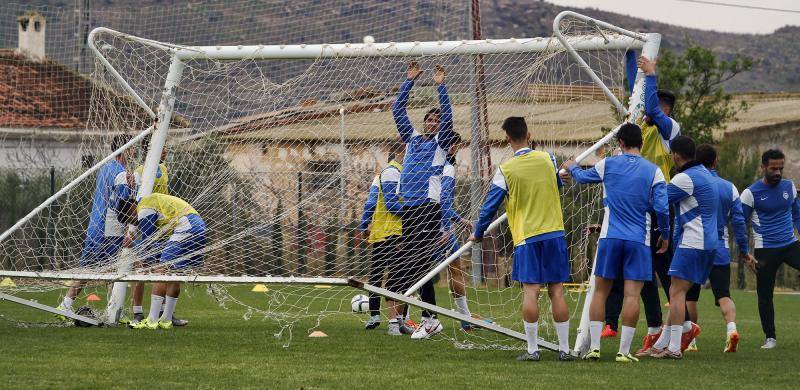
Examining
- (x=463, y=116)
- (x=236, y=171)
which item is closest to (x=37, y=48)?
(x=236, y=171)

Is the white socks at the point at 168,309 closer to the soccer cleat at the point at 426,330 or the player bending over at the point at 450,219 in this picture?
the soccer cleat at the point at 426,330

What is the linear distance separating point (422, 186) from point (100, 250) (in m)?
3.57

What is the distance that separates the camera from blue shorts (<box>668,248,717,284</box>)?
10188 millimetres

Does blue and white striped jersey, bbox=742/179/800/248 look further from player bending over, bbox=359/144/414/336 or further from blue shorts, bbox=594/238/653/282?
player bending over, bbox=359/144/414/336

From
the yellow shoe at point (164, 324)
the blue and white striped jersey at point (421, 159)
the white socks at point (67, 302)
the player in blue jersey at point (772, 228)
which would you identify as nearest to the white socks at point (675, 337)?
the player in blue jersey at point (772, 228)

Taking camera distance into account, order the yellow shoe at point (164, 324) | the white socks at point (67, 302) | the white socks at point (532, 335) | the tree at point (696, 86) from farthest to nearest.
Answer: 1. the tree at point (696, 86)
2. the white socks at point (67, 302)
3. the yellow shoe at point (164, 324)
4. the white socks at point (532, 335)

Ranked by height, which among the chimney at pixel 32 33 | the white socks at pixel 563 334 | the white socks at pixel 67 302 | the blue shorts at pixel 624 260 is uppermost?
the chimney at pixel 32 33

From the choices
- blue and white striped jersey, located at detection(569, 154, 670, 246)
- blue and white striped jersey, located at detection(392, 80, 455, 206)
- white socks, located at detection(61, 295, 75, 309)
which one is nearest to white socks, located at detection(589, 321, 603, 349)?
blue and white striped jersey, located at detection(569, 154, 670, 246)

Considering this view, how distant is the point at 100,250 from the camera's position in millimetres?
12852

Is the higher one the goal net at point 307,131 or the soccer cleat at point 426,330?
the goal net at point 307,131

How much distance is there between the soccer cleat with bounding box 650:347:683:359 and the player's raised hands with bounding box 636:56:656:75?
2396mm

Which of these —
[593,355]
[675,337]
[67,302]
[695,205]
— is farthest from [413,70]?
[67,302]

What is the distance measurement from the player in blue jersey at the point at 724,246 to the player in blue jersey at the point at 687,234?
496 mm

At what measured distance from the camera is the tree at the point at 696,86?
30047 millimetres
